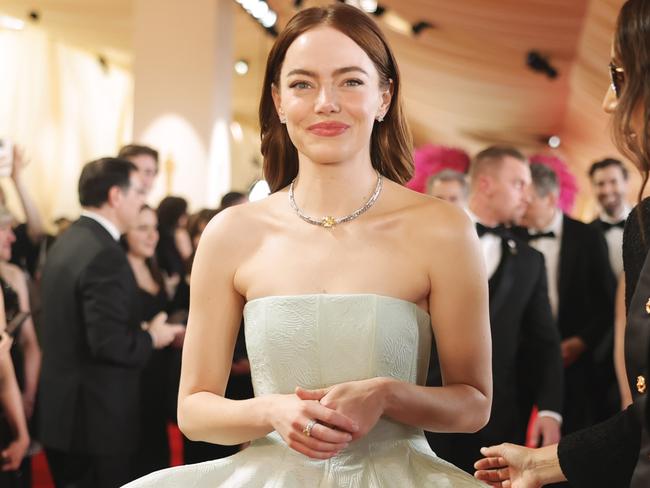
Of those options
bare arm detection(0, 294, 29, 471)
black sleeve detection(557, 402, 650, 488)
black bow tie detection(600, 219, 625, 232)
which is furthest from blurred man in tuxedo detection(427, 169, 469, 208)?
black sleeve detection(557, 402, 650, 488)

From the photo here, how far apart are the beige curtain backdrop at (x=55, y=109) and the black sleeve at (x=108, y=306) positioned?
707cm

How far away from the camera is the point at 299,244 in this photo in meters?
2.16

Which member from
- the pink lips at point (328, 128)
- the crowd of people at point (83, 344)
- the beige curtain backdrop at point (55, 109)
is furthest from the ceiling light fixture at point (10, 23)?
the pink lips at point (328, 128)

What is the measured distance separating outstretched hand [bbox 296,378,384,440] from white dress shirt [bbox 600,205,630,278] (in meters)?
3.36

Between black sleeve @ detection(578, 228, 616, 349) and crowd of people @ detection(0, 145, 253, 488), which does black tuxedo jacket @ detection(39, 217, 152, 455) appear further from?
black sleeve @ detection(578, 228, 616, 349)

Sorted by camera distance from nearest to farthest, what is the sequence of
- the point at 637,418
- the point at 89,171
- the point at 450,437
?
the point at 637,418
the point at 450,437
the point at 89,171

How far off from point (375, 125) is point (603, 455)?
0.89 m

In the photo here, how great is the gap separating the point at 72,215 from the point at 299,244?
1157 cm

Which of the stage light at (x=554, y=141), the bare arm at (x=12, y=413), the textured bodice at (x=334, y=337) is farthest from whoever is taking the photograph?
the stage light at (x=554, y=141)

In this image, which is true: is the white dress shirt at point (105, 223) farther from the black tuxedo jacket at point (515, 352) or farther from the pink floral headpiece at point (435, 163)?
the pink floral headpiece at point (435, 163)

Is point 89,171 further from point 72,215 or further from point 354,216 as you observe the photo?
point 72,215

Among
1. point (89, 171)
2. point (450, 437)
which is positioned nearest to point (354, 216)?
point (450, 437)

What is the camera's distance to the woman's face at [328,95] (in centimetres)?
208

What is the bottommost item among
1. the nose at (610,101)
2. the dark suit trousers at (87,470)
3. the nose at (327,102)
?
the dark suit trousers at (87,470)
